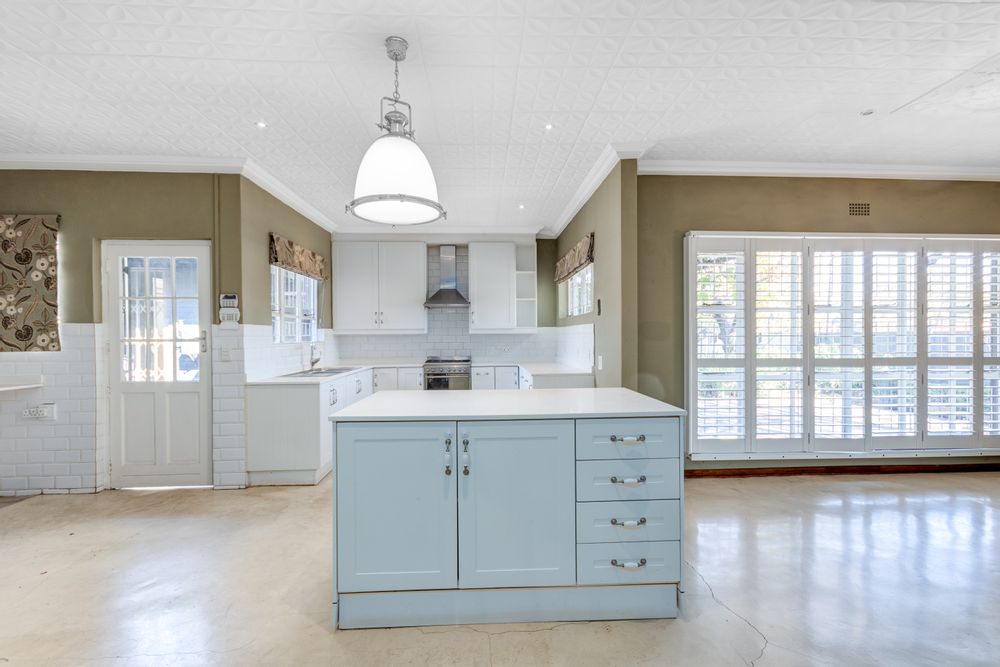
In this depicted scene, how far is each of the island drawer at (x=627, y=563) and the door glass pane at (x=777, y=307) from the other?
7.91ft

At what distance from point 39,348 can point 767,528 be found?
5600mm

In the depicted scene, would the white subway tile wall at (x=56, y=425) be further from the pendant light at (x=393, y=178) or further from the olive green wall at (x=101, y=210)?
the pendant light at (x=393, y=178)

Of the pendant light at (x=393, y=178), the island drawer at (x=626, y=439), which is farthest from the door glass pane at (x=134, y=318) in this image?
the island drawer at (x=626, y=439)

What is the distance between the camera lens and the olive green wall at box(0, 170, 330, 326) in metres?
3.46

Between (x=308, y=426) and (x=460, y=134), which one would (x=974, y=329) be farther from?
(x=308, y=426)

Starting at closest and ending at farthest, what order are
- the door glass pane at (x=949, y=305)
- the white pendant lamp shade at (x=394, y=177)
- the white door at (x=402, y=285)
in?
the white pendant lamp shade at (x=394, y=177) < the door glass pane at (x=949, y=305) < the white door at (x=402, y=285)

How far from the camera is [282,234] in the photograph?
170 inches

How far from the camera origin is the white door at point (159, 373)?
355 cm

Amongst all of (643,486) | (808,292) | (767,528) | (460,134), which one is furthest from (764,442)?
(460,134)

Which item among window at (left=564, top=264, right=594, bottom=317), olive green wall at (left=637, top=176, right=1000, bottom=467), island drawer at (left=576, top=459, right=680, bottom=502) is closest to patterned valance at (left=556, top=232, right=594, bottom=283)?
window at (left=564, top=264, right=594, bottom=317)

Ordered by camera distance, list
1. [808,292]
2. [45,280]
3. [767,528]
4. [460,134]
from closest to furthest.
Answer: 1. [767,528]
2. [460,134]
3. [45,280]
4. [808,292]

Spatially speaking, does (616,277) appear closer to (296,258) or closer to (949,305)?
(949,305)

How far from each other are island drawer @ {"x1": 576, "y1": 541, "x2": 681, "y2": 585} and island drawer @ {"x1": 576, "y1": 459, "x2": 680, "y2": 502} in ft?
0.70

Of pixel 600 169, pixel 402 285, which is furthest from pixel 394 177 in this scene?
pixel 402 285
